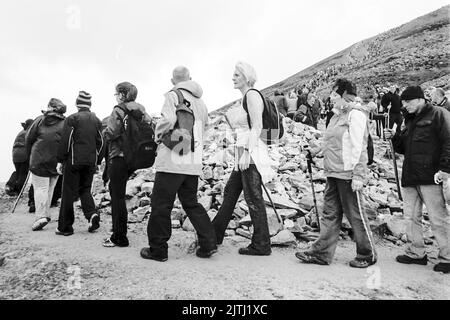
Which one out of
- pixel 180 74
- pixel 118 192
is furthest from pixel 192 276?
pixel 180 74

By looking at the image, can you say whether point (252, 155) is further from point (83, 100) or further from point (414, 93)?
point (83, 100)

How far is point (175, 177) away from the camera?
161 inches

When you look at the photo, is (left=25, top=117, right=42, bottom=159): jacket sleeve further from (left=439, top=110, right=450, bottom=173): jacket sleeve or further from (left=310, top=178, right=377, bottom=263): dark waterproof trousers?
(left=439, top=110, right=450, bottom=173): jacket sleeve

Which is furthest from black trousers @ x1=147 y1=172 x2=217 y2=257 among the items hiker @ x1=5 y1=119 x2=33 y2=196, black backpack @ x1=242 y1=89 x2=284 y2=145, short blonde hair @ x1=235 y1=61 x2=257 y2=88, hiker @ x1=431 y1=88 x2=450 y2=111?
hiker @ x1=5 y1=119 x2=33 y2=196

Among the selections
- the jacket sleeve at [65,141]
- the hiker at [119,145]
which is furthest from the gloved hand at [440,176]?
the jacket sleeve at [65,141]

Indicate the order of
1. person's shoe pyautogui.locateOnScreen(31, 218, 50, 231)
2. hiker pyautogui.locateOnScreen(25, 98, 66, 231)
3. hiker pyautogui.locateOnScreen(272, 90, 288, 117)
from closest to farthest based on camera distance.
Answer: person's shoe pyautogui.locateOnScreen(31, 218, 50, 231), hiker pyautogui.locateOnScreen(25, 98, 66, 231), hiker pyautogui.locateOnScreen(272, 90, 288, 117)

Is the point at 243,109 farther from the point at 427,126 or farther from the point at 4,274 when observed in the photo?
the point at 4,274

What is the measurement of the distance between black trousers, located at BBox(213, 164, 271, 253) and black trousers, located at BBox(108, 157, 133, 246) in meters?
1.26

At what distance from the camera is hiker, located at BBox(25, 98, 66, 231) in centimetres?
589

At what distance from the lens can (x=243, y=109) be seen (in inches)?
172

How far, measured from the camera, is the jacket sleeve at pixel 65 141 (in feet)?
17.4

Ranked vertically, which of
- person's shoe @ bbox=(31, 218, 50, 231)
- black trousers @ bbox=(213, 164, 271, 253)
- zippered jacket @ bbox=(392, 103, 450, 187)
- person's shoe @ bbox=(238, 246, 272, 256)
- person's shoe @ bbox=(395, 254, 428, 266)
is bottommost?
person's shoe @ bbox=(395, 254, 428, 266)

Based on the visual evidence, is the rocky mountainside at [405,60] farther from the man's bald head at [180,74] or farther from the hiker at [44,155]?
the man's bald head at [180,74]
